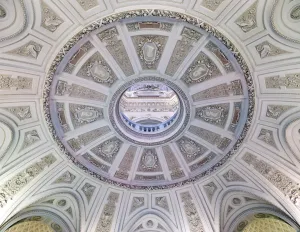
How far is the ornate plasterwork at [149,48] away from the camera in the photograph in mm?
13289

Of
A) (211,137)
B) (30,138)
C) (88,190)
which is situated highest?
(211,137)

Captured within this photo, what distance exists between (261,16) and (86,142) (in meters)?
9.16

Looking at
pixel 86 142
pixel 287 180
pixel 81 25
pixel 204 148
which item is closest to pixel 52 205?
pixel 86 142

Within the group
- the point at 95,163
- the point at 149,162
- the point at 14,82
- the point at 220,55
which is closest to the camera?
the point at 14,82

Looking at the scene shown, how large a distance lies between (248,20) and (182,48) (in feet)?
8.93

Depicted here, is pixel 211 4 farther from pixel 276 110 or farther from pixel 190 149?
pixel 190 149

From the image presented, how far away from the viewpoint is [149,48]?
535 inches

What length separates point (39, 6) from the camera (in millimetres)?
11578

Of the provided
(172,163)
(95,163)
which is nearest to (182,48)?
(172,163)

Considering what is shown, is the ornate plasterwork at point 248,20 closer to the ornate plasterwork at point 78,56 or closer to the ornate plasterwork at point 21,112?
the ornate plasterwork at point 78,56

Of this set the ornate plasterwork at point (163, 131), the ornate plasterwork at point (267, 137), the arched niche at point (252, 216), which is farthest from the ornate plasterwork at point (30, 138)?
the arched niche at point (252, 216)

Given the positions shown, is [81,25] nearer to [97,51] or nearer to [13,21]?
[97,51]

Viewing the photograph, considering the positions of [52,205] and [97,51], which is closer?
[97,51]

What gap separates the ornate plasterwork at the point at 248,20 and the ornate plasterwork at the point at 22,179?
380 inches
